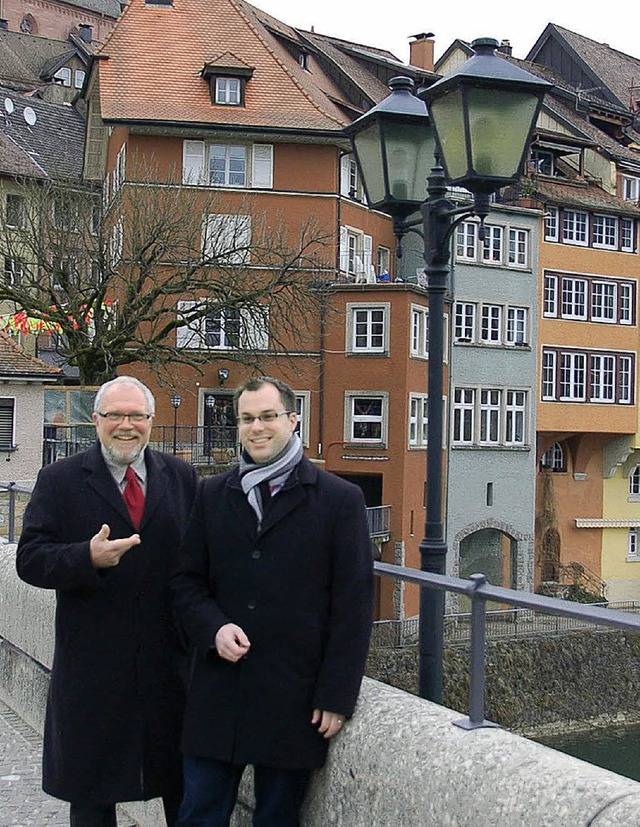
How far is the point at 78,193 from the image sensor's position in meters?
34.2

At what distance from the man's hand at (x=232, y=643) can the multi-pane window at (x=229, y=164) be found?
36.6 metres

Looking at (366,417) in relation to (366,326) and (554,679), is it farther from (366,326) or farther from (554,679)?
(554,679)

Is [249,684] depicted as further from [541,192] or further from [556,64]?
[556,64]

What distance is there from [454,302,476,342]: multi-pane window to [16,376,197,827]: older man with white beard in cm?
3918

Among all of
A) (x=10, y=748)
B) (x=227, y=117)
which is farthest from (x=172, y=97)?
(x=10, y=748)

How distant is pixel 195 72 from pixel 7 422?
14.2m

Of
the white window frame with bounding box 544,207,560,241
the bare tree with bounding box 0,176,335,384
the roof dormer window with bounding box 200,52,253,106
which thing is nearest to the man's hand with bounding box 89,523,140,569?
the bare tree with bounding box 0,176,335,384

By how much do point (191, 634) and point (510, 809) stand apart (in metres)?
1.21

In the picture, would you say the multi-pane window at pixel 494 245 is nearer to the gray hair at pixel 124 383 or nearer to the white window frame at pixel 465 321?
the white window frame at pixel 465 321

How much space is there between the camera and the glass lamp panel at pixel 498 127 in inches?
238

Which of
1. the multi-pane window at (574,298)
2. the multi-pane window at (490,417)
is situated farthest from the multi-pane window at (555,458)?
the multi-pane window at (574,298)

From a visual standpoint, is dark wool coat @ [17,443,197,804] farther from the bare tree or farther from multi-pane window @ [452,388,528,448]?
multi-pane window @ [452,388,528,448]

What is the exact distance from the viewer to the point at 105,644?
4.16 metres

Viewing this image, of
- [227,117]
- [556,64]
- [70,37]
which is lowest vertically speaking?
[227,117]
